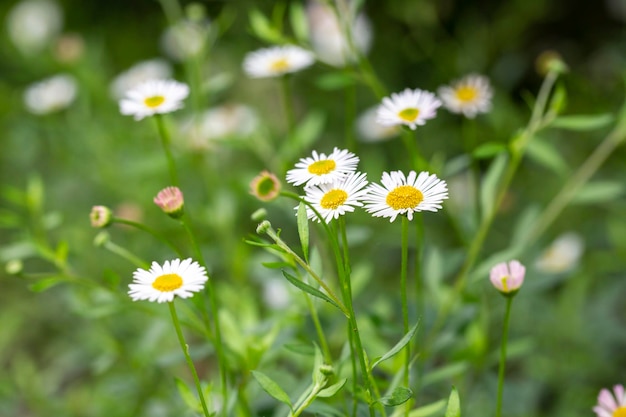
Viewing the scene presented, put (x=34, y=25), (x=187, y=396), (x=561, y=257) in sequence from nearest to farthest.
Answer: (x=187, y=396) → (x=561, y=257) → (x=34, y=25)

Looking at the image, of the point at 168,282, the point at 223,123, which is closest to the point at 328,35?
the point at 223,123

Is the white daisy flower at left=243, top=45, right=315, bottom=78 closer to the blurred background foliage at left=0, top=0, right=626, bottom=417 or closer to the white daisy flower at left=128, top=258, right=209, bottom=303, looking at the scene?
the blurred background foliage at left=0, top=0, right=626, bottom=417

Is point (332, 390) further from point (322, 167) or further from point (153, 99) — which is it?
point (153, 99)

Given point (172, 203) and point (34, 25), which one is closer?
point (172, 203)

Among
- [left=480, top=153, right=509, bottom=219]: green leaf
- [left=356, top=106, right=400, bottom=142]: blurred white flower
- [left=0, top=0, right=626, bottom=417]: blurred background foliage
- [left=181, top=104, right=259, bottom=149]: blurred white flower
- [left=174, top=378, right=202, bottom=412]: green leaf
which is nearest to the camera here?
[left=174, top=378, right=202, bottom=412]: green leaf

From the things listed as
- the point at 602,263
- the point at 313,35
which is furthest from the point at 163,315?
the point at 313,35

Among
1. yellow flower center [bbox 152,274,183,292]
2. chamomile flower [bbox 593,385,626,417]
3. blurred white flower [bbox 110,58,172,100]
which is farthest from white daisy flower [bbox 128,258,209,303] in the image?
blurred white flower [bbox 110,58,172,100]

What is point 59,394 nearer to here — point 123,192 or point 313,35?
point 123,192
